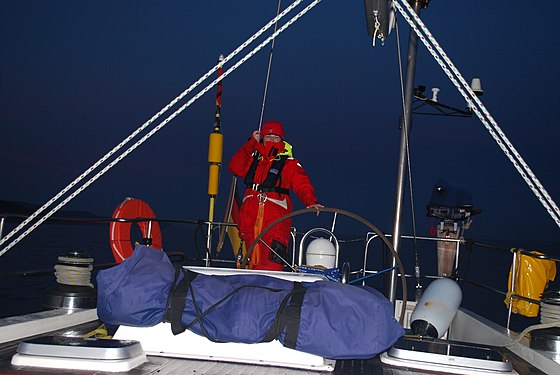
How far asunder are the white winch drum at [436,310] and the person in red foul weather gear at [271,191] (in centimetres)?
141

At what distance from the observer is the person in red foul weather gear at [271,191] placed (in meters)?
5.17

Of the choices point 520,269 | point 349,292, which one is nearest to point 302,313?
point 349,292

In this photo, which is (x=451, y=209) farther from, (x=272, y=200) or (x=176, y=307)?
(x=176, y=307)

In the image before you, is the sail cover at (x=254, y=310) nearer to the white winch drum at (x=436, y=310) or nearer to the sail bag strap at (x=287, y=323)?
the sail bag strap at (x=287, y=323)

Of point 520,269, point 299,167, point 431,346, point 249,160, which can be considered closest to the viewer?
point 431,346

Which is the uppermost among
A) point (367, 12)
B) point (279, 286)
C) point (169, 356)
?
point (367, 12)

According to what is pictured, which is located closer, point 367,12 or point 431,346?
point 431,346

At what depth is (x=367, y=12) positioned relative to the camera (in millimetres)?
4125

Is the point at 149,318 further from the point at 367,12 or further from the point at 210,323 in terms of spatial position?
the point at 367,12

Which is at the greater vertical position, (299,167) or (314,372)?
(299,167)

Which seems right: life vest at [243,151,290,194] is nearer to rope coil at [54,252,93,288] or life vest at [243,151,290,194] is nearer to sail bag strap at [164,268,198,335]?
rope coil at [54,252,93,288]

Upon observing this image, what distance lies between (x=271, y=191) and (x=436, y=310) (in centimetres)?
203

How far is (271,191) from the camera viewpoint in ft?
17.6

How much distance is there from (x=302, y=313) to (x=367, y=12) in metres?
2.47
